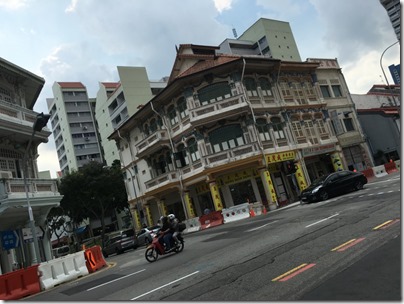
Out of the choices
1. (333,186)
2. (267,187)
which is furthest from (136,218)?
(333,186)

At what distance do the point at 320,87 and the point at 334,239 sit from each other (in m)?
29.3

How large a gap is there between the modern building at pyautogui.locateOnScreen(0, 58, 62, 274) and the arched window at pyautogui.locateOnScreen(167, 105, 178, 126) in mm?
11716

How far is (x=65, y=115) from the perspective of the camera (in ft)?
253

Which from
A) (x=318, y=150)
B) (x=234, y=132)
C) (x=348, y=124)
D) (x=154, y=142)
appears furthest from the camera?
(x=348, y=124)

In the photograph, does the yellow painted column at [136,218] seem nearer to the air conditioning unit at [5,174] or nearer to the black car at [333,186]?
the air conditioning unit at [5,174]

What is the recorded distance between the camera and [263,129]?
28812 mm

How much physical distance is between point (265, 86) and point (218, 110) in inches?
228

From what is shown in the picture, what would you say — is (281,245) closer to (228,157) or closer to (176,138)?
(228,157)

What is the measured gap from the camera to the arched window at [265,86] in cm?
3022

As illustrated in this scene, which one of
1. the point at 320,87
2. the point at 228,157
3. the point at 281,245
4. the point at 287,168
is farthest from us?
the point at 320,87

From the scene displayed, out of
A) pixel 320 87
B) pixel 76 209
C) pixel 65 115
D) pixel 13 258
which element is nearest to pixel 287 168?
pixel 320 87

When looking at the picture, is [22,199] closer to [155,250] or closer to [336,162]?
[155,250]

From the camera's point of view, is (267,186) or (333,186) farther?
(267,186)

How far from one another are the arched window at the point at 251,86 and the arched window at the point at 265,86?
806 millimetres
